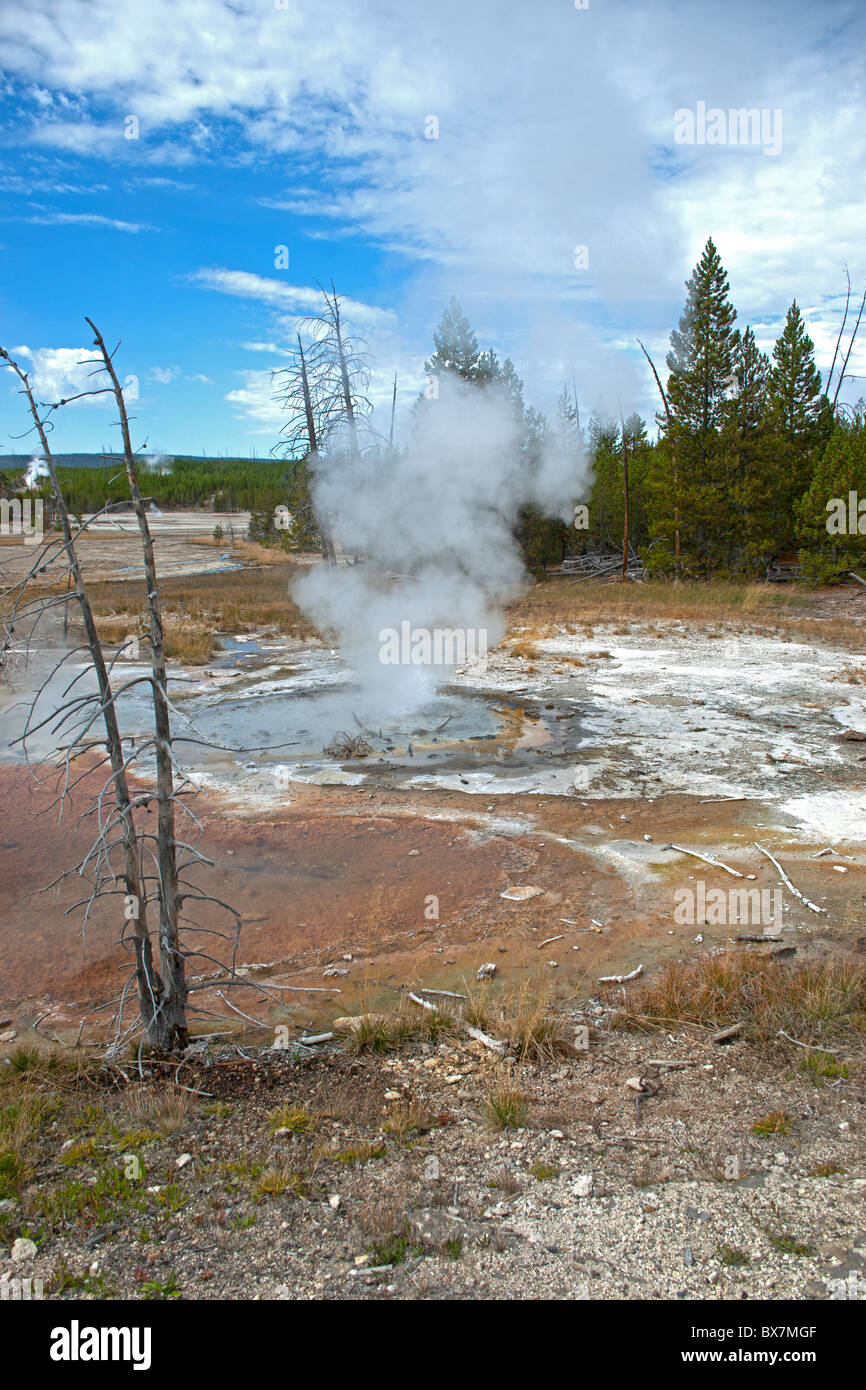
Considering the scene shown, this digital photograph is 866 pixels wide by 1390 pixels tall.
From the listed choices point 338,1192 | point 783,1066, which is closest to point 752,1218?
point 783,1066

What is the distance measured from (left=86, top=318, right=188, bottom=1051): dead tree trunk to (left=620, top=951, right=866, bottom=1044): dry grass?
3.09 metres

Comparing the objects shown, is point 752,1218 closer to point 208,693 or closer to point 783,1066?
point 783,1066

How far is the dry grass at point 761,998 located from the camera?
5531 millimetres

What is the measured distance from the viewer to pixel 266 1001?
646 centimetres

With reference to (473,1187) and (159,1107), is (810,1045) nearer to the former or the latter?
(473,1187)

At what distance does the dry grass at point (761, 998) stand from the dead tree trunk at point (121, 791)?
3.24 m

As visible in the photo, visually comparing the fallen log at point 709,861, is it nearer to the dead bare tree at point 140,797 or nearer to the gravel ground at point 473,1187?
the gravel ground at point 473,1187

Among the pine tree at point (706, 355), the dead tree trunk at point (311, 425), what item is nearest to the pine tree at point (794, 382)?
the pine tree at point (706, 355)

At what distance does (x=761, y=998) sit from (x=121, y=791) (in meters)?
4.61

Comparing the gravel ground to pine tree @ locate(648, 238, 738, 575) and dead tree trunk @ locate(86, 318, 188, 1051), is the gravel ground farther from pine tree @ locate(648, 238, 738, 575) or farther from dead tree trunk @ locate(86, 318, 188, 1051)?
pine tree @ locate(648, 238, 738, 575)

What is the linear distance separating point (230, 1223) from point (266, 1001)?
8.52ft

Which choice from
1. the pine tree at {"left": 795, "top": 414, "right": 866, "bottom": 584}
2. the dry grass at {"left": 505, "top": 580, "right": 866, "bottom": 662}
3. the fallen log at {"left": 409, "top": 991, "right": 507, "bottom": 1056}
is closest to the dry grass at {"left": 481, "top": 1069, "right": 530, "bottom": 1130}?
the fallen log at {"left": 409, "top": 991, "right": 507, "bottom": 1056}

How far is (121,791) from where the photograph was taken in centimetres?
514

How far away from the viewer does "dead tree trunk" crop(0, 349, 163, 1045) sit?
4566 millimetres
